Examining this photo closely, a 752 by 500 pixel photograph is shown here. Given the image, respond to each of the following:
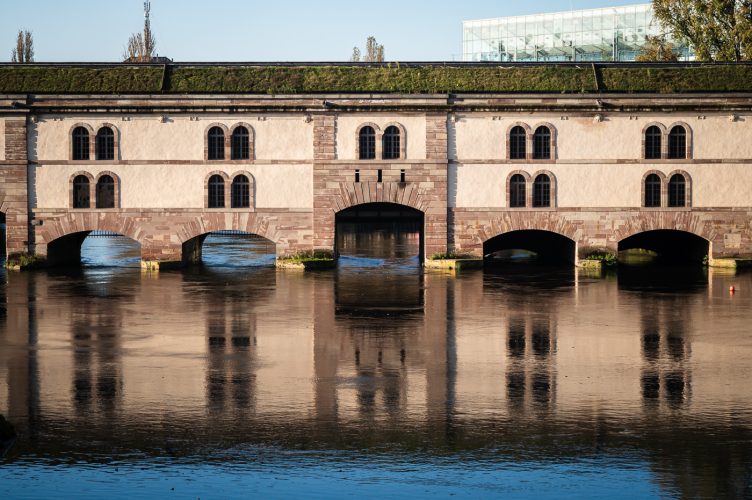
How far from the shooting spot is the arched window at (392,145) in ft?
160

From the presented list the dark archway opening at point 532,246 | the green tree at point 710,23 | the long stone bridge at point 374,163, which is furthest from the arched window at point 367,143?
the green tree at point 710,23

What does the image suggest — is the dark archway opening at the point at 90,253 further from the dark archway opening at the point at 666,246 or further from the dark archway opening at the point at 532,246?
the dark archway opening at the point at 666,246

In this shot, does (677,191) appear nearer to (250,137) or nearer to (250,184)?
(250,184)

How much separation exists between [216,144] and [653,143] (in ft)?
70.8

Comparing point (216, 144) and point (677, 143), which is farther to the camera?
point (677, 143)

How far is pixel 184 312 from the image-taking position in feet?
111

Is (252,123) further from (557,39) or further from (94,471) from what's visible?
(557,39)

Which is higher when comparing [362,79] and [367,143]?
[362,79]

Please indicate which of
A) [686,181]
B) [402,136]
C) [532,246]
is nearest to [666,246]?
[532,246]

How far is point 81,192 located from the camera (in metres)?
48.9

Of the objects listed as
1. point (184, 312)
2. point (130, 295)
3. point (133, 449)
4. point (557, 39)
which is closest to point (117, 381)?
point (133, 449)

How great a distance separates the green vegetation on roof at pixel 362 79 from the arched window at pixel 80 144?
2100mm

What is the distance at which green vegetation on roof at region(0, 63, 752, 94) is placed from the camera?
49188 millimetres

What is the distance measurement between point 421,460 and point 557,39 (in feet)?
368
